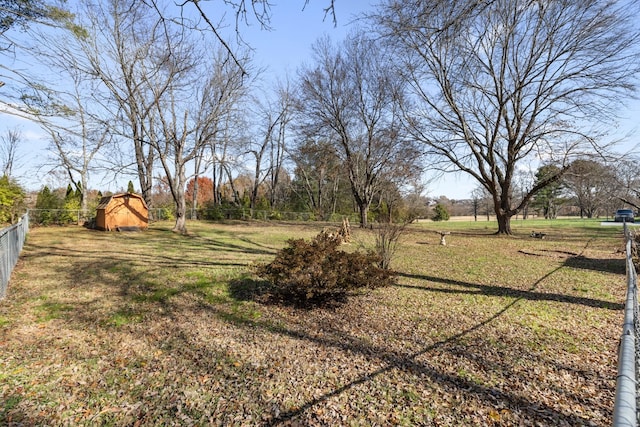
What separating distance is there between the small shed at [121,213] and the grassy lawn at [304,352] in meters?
9.60

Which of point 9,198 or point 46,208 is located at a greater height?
point 9,198

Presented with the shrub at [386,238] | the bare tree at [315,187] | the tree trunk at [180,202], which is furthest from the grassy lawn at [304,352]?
the bare tree at [315,187]

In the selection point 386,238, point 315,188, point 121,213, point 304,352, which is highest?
point 315,188

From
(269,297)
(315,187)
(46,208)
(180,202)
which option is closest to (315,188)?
(315,187)

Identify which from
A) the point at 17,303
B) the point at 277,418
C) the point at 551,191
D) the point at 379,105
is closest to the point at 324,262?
the point at 277,418

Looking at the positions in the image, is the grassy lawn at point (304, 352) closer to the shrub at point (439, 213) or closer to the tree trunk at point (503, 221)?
the tree trunk at point (503, 221)

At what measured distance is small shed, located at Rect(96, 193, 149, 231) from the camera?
640 inches

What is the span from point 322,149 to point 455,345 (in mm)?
17858

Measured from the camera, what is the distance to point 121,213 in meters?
16.7

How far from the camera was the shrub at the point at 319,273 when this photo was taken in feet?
17.9

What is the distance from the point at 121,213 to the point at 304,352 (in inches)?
656

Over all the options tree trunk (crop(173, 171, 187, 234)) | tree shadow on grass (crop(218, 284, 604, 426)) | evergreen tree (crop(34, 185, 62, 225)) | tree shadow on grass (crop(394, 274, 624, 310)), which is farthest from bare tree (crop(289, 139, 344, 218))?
tree shadow on grass (crop(218, 284, 604, 426))

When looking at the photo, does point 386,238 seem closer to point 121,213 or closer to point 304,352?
point 304,352

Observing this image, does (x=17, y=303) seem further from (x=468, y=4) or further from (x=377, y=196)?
(x=377, y=196)
